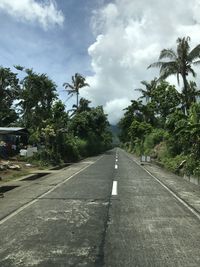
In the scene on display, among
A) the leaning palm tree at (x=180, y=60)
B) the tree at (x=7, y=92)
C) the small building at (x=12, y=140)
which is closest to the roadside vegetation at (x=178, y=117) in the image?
the leaning palm tree at (x=180, y=60)

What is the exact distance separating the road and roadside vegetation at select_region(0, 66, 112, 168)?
1996 centimetres

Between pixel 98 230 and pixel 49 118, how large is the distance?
3197 centimetres

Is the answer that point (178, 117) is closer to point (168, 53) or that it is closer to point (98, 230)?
point (168, 53)

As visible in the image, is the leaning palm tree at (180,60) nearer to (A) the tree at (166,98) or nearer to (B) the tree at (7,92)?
(A) the tree at (166,98)

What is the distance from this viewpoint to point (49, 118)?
3959 cm

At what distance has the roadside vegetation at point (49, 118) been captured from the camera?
118 feet

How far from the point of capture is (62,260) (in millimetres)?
6156

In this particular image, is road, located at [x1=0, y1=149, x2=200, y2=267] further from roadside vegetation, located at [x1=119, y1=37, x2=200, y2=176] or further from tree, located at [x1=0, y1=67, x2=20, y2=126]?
tree, located at [x1=0, y1=67, x2=20, y2=126]

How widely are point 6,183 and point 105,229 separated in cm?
1125

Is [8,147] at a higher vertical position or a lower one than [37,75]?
lower

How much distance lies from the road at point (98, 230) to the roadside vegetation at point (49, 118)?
65.5ft

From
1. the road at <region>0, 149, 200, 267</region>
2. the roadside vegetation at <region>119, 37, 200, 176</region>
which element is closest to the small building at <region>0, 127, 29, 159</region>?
the roadside vegetation at <region>119, 37, 200, 176</region>

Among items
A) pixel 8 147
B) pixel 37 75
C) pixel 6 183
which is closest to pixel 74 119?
pixel 37 75

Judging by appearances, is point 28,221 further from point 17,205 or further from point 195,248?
point 195,248
